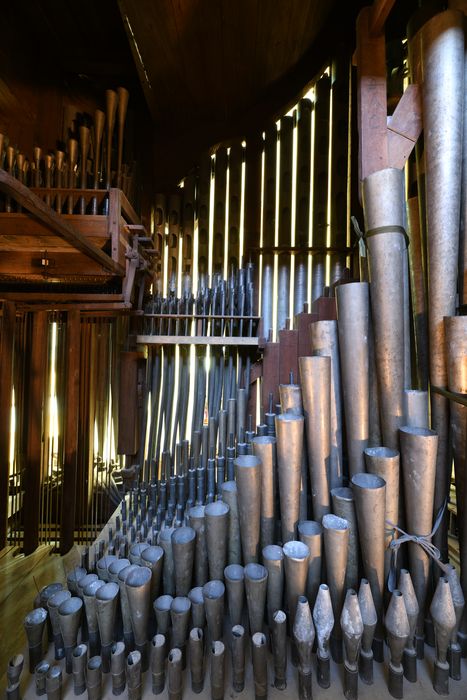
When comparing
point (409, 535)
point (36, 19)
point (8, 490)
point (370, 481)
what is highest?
point (36, 19)

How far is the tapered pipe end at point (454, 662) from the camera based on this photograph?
3.60ft

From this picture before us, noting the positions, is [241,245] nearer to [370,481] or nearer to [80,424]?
[80,424]

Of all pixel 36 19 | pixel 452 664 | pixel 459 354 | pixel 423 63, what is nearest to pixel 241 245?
pixel 423 63

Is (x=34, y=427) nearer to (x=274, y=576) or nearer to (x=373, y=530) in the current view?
(x=274, y=576)

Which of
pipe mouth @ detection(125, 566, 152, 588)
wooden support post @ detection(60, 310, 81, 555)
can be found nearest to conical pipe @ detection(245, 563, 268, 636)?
pipe mouth @ detection(125, 566, 152, 588)

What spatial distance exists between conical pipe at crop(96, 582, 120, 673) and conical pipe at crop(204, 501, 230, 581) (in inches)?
12.7

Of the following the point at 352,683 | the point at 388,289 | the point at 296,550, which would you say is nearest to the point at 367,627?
the point at 352,683

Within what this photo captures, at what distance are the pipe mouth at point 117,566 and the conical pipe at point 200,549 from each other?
257mm

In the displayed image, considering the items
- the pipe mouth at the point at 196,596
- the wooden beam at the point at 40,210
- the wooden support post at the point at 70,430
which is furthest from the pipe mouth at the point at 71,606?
the wooden support post at the point at 70,430

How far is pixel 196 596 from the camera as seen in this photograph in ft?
3.78

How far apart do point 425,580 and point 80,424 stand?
2831 millimetres

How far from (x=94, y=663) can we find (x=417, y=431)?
1278 mm

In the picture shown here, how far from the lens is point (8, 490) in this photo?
2.87 m

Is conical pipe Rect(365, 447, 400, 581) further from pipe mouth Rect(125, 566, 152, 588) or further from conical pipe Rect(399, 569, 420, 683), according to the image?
pipe mouth Rect(125, 566, 152, 588)
